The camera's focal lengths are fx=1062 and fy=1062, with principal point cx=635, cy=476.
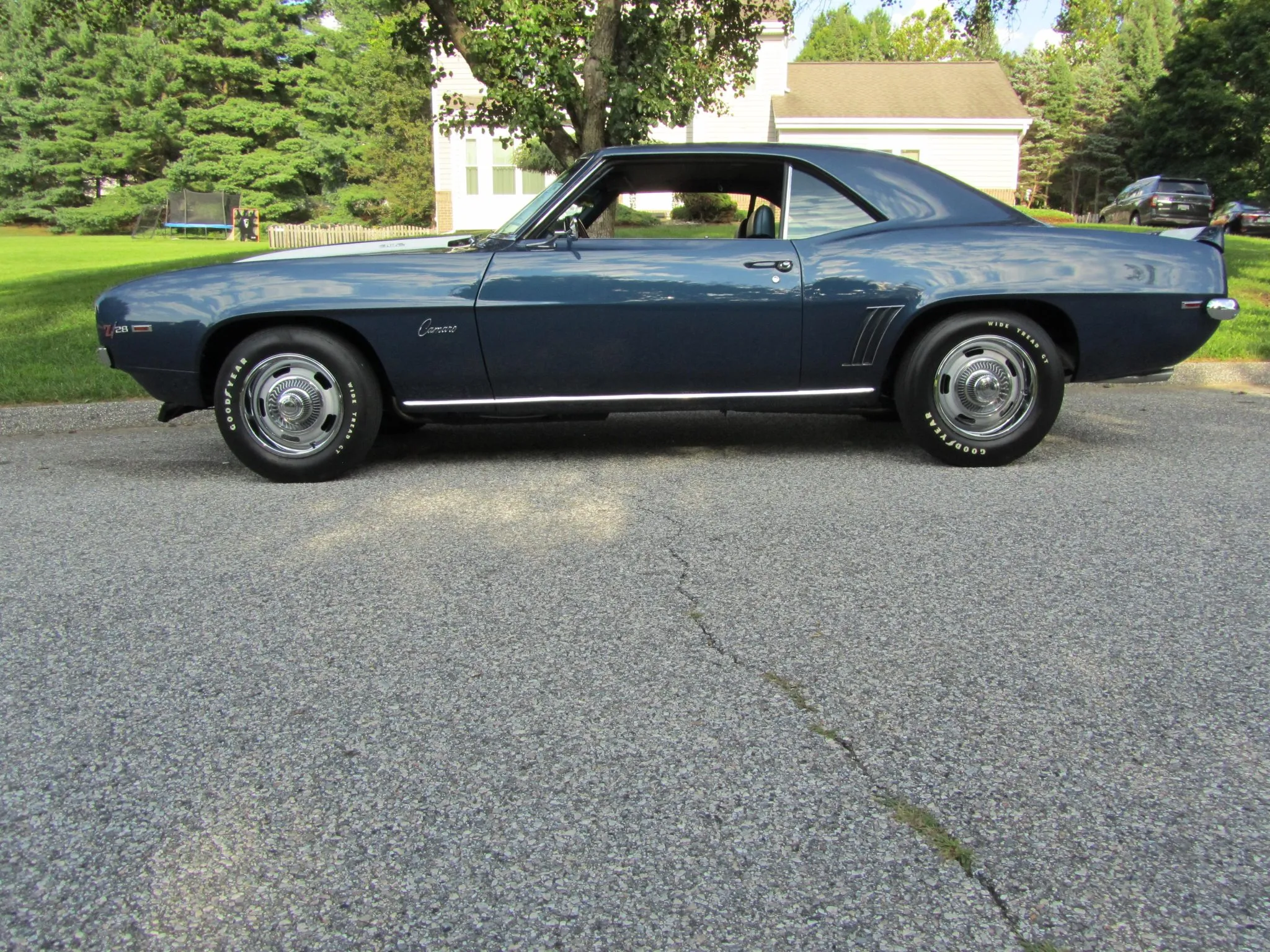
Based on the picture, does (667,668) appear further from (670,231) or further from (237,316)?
(670,231)

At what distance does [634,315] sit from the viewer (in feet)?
15.8

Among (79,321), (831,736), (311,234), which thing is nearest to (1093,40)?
(311,234)

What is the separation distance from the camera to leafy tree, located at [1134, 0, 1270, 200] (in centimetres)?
3925

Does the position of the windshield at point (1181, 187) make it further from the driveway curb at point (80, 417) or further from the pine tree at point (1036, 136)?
the pine tree at point (1036, 136)

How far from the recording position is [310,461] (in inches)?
194

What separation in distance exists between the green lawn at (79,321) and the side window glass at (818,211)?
0.45 meters

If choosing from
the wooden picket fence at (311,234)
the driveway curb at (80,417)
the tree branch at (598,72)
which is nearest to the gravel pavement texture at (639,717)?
the driveway curb at (80,417)

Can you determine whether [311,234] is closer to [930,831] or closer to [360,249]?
[360,249]

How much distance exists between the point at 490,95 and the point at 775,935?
399 inches

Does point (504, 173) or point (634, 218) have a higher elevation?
point (504, 173)

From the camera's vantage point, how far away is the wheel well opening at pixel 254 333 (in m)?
4.89

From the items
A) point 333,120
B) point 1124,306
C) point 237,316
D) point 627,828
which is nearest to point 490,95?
point 237,316

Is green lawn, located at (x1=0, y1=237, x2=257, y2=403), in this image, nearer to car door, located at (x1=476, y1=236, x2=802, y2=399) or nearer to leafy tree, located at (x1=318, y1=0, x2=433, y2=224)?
car door, located at (x1=476, y1=236, x2=802, y2=399)

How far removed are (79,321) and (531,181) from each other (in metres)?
19.6
